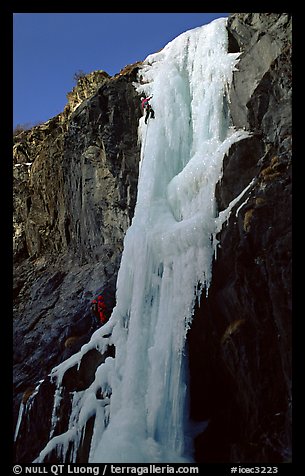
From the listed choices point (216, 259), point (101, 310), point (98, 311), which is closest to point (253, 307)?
point (216, 259)

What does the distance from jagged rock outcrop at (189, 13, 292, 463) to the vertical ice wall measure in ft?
1.09

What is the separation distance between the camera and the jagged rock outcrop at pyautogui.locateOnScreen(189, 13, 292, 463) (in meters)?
7.14

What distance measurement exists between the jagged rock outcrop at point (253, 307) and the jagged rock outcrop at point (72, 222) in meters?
3.19

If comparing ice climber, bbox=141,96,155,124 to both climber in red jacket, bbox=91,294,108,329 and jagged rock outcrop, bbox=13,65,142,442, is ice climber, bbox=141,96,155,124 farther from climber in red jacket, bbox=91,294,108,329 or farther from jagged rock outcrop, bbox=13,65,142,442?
climber in red jacket, bbox=91,294,108,329

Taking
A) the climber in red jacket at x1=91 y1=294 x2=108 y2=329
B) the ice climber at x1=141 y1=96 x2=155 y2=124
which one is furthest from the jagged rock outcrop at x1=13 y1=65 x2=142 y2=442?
the ice climber at x1=141 y1=96 x2=155 y2=124

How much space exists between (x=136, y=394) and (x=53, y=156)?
24.6ft

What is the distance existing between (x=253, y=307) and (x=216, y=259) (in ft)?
3.20

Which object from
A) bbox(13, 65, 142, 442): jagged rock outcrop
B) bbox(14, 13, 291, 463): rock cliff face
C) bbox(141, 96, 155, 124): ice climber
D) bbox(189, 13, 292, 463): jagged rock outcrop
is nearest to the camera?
bbox(189, 13, 292, 463): jagged rock outcrop

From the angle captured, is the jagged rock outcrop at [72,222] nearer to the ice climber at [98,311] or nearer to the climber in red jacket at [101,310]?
the ice climber at [98,311]

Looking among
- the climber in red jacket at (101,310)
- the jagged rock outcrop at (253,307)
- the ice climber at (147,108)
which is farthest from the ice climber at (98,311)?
the ice climber at (147,108)

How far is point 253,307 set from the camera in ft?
24.7

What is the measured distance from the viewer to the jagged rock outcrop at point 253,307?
7.14m
